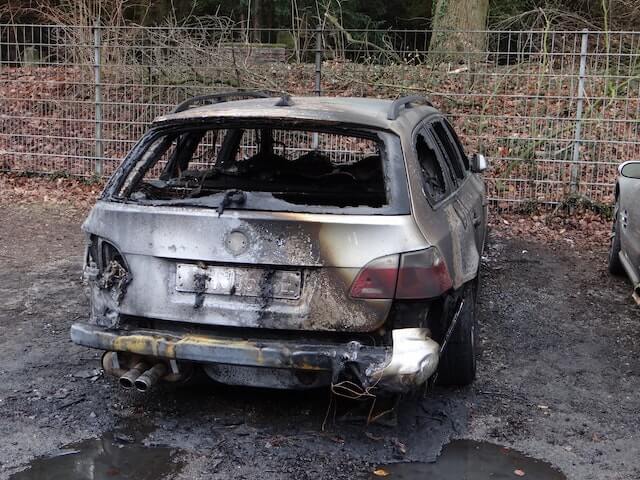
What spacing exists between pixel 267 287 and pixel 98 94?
869 centimetres

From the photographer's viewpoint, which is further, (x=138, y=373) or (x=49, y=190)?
(x=49, y=190)

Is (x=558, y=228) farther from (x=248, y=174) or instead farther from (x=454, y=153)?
(x=248, y=174)

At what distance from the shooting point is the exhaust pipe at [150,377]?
389 centimetres

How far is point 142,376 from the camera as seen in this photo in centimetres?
397

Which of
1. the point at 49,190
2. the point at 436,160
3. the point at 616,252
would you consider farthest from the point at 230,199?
the point at 49,190

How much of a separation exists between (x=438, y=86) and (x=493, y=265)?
11.9 feet

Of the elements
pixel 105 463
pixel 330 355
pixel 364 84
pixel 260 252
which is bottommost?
pixel 105 463

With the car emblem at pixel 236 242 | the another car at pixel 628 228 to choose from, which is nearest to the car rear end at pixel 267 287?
the car emblem at pixel 236 242

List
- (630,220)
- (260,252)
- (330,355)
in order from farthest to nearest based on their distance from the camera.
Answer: (630,220) < (260,252) < (330,355)

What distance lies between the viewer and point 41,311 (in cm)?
625

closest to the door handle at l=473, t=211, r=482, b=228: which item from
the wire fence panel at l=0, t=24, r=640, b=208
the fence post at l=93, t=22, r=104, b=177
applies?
the wire fence panel at l=0, t=24, r=640, b=208

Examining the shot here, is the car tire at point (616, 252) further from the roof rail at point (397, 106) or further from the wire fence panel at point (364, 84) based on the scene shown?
the roof rail at point (397, 106)

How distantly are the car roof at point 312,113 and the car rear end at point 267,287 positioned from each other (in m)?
0.05

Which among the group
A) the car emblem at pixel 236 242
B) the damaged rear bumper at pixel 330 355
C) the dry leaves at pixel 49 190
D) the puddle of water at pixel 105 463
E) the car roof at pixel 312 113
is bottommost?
the puddle of water at pixel 105 463
